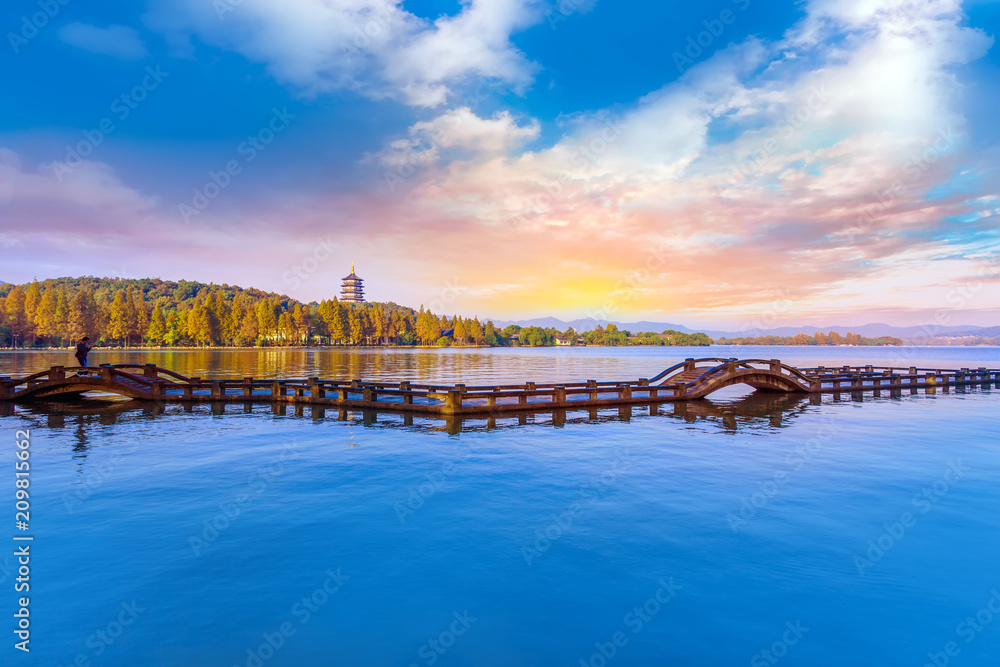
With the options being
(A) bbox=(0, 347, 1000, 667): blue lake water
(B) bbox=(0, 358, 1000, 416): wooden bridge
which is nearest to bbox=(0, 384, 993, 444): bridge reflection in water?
(B) bbox=(0, 358, 1000, 416): wooden bridge

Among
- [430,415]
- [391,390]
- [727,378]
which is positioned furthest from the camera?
[727,378]

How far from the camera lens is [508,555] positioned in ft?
27.0

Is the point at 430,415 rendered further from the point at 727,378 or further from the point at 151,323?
the point at 151,323

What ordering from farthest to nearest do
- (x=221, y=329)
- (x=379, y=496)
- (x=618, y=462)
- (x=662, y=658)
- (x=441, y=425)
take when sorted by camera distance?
(x=221, y=329) → (x=441, y=425) → (x=618, y=462) → (x=379, y=496) → (x=662, y=658)

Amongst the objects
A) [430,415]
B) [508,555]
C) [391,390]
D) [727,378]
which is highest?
[727,378]

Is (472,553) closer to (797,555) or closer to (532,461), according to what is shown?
(797,555)

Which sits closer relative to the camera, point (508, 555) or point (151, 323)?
point (508, 555)

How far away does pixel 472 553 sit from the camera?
831cm

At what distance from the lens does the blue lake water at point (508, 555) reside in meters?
6.04

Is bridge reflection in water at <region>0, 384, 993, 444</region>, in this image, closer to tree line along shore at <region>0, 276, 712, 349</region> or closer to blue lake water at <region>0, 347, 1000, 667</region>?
blue lake water at <region>0, 347, 1000, 667</region>

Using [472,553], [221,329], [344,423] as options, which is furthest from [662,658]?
[221,329]

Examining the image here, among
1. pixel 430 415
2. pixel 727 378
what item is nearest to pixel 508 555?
pixel 430 415

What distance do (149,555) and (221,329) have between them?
487ft

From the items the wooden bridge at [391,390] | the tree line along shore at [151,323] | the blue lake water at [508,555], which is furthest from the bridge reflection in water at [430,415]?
the tree line along shore at [151,323]
